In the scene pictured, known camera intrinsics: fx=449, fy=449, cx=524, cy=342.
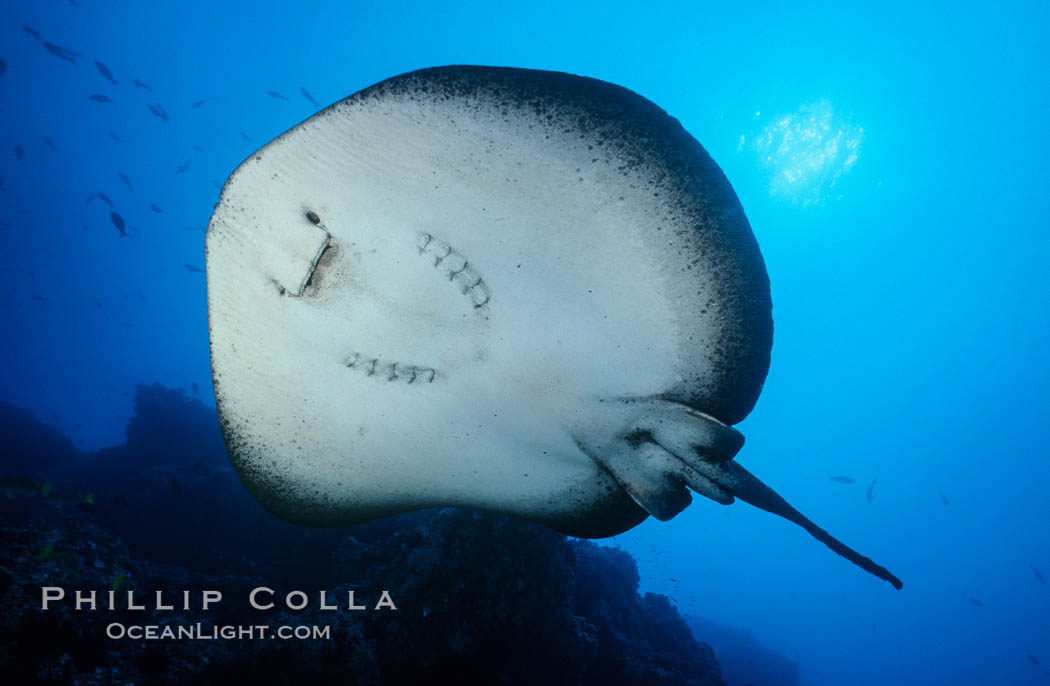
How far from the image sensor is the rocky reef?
2697 millimetres

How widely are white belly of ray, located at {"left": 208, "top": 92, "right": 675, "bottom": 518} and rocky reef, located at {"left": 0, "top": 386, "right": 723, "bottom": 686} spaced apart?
1852mm

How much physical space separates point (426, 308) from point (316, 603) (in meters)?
3.07

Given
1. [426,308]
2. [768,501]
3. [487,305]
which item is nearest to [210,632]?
[426,308]

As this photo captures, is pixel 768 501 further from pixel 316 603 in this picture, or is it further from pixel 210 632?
pixel 210 632

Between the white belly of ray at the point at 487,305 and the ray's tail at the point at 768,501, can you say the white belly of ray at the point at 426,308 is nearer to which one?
the white belly of ray at the point at 487,305

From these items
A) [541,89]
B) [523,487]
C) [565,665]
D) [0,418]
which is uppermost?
[541,89]

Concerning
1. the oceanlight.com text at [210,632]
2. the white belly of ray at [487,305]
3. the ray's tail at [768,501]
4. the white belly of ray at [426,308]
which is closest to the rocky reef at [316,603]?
the oceanlight.com text at [210,632]

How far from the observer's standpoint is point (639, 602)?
8.48 metres

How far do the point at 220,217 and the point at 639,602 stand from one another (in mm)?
9393

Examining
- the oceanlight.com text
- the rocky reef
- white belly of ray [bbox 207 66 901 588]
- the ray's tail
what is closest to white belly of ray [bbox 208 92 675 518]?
white belly of ray [bbox 207 66 901 588]

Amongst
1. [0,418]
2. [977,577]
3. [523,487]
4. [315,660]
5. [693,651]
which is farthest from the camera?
[977,577]

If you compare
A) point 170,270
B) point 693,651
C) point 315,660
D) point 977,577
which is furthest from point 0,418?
point 977,577

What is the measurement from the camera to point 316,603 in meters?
3.44

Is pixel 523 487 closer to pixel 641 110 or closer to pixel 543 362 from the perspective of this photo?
pixel 543 362
